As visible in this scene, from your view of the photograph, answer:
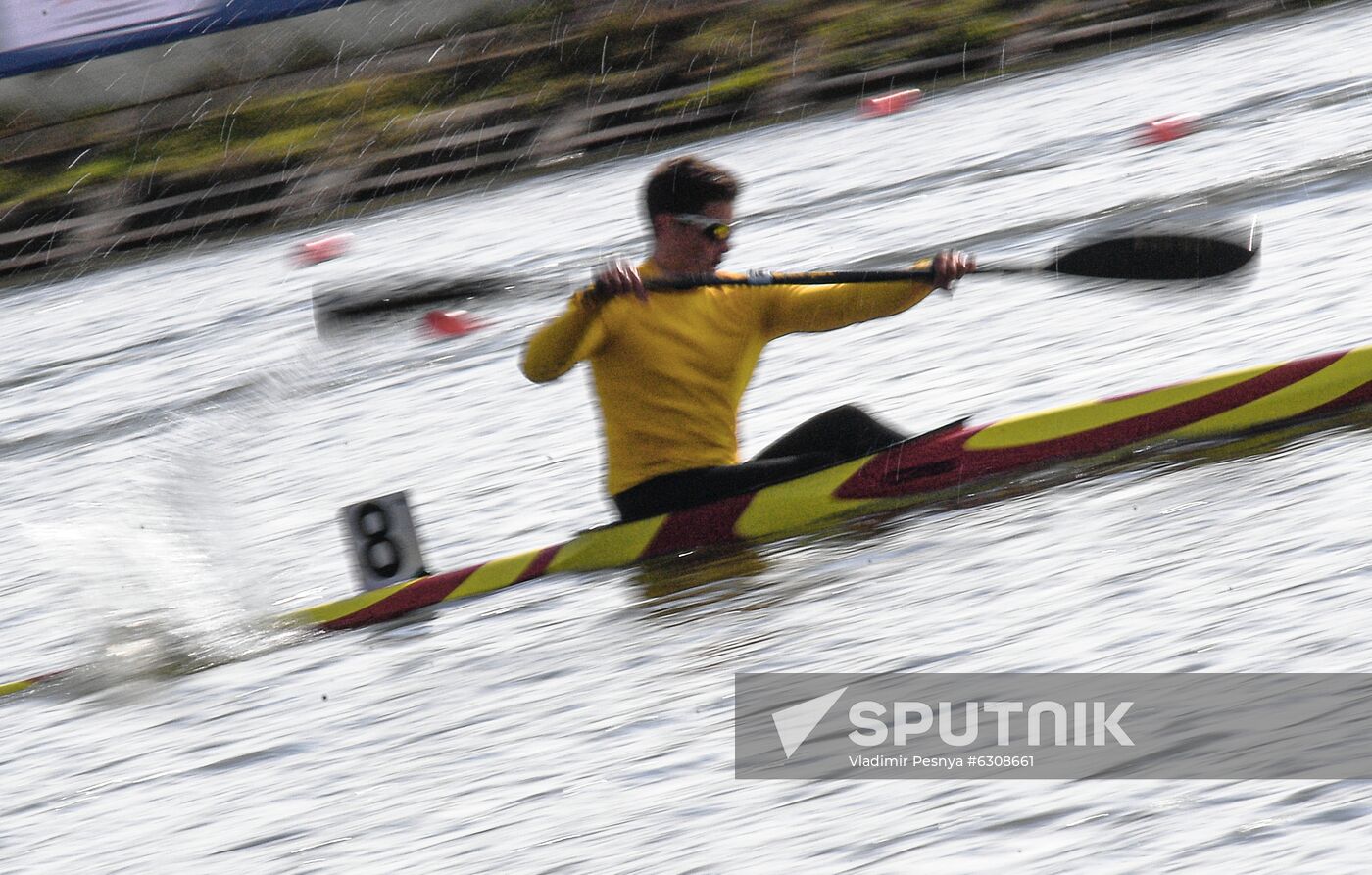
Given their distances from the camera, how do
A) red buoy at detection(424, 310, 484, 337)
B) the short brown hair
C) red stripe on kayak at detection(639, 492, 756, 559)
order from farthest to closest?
red buoy at detection(424, 310, 484, 337), red stripe on kayak at detection(639, 492, 756, 559), the short brown hair

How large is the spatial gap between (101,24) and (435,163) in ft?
11.4

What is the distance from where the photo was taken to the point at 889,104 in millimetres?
16391

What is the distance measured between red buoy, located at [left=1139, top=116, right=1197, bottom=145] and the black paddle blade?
6.15 meters

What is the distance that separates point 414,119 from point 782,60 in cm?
392

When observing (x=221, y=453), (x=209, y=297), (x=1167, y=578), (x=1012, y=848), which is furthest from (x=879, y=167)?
(x=1012, y=848)

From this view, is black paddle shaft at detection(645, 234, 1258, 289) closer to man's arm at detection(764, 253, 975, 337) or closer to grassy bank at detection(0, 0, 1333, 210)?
man's arm at detection(764, 253, 975, 337)

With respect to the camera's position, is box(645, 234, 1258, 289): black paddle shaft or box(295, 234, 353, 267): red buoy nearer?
box(645, 234, 1258, 289): black paddle shaft

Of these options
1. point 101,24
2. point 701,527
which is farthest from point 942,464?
point 101,24

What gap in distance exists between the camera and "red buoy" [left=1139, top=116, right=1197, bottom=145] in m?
12.0

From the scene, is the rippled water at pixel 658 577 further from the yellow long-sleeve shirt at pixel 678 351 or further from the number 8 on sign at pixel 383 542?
the yellow long-sleeve shirt at pixel 678 351

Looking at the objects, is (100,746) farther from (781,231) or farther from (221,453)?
(781,231)

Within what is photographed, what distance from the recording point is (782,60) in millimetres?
18562
